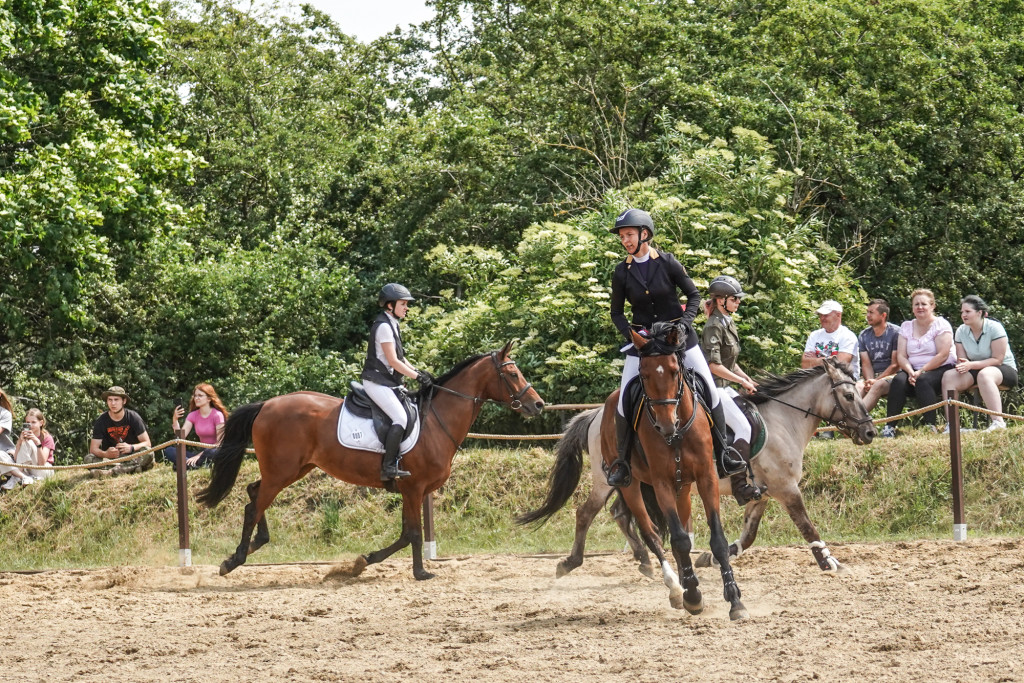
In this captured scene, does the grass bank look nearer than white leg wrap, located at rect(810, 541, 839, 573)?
No

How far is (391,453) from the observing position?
10.9 meters

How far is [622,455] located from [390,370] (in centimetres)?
318

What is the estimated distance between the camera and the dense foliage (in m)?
17.0

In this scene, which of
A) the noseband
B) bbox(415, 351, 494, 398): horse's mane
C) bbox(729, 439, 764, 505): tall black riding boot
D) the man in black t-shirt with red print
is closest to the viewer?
bbox(729, 439, 764, 505): tall black riding boot

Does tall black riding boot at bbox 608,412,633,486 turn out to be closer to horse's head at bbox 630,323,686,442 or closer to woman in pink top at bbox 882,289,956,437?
horse's head at bbox 630,323,686,442

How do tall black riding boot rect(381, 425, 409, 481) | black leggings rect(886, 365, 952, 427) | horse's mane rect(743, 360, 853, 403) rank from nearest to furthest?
horse's mane rect(743, 360, 853, 403)
tall black riding boot rect(381, 425, 409, 481)
black leggings rect(886, 365, 952, 427)

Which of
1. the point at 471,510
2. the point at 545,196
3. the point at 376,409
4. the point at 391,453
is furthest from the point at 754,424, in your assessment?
the point at 545,196

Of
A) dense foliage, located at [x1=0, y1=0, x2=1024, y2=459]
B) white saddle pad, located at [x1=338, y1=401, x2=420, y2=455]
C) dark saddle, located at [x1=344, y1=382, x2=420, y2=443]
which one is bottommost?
white saddle pad, located at [x1=338, y1=401, x2=420, y2=455]

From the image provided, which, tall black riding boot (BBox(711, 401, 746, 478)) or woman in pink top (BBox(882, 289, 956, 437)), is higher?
woman in pink top (BBox(882, 289, 956, 437))

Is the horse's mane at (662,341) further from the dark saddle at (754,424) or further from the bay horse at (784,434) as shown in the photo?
the dark saddle at (754,424)

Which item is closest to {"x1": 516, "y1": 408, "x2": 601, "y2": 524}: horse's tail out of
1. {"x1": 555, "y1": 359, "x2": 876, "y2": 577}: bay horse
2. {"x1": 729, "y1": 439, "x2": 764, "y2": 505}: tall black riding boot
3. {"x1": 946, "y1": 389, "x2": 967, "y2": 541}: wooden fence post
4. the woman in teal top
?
{"x1": 555, "y1": 359, "x2": 876, "y2": 577}: bay horse

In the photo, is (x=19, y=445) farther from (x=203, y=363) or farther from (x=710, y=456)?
(x=710, y=456)

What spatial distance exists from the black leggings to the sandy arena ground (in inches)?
104

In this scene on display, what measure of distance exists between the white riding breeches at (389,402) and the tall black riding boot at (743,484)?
10.3ft
